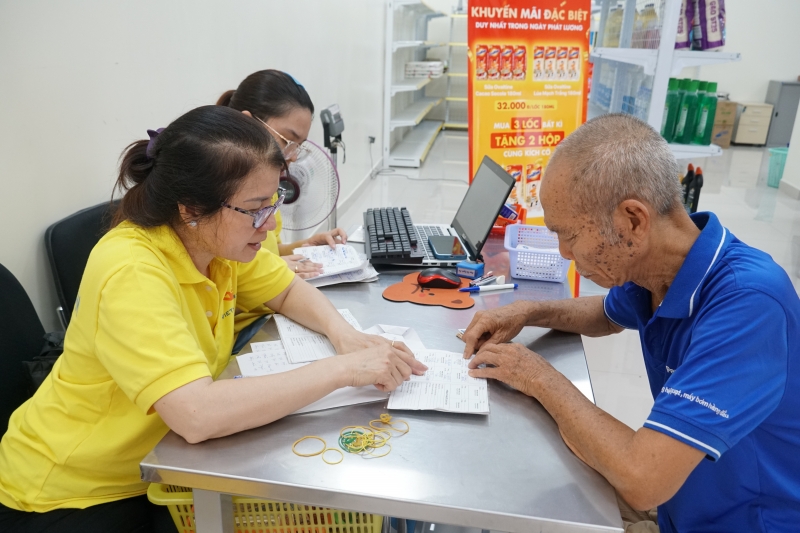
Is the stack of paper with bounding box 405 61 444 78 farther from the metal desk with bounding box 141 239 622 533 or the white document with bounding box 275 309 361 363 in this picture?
the metal desk with bounding box 141 239 622 533

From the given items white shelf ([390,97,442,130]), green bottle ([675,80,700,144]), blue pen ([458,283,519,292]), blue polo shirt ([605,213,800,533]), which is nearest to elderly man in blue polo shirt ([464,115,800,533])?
blue polo shirt ([605,213,800,533])

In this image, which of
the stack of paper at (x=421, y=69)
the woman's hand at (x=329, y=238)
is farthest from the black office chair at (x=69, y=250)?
the stack of paper at (x=421, y=69)

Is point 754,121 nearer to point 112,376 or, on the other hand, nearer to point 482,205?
point 482,205

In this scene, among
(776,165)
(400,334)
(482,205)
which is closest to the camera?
(400,334)

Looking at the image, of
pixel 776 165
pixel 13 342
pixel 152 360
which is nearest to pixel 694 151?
pixel 152 360

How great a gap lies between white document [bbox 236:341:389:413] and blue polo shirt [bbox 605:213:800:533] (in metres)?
0.54

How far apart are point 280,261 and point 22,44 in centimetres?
84

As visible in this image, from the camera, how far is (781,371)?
963 mm

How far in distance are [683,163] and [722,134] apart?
462cm

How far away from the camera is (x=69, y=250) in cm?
162

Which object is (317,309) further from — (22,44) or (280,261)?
(22,44)

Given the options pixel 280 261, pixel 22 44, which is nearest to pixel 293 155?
pixel 280 261

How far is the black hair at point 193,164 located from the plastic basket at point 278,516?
547 millimetres

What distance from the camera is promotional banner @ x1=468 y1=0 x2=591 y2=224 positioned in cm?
317
